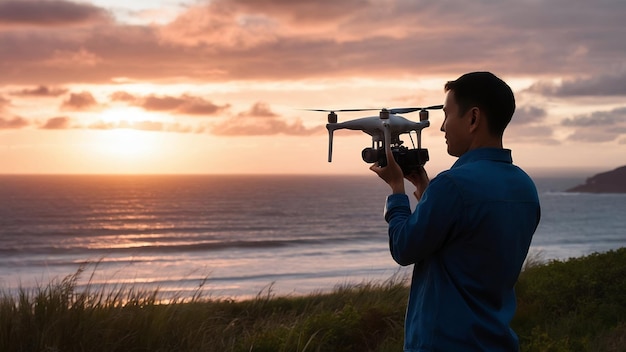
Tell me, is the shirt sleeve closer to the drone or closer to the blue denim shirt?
the blue denim shirt

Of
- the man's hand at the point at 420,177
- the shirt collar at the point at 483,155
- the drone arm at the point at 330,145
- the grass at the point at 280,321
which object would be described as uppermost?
the drone arm at the point at 330,145

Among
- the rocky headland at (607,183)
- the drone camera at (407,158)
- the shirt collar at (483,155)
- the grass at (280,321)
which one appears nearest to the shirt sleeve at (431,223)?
the shirt collar at (483,155)

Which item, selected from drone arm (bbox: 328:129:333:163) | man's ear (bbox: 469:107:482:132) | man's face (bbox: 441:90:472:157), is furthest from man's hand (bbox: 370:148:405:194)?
drone arm (bbox: 328:129:333:163)

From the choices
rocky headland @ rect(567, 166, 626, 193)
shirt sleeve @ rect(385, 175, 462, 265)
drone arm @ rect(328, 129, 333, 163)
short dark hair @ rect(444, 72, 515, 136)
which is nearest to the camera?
shirt sleeve @ rect(385, 175, 462, 265)

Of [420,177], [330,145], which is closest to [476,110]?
[420,177]

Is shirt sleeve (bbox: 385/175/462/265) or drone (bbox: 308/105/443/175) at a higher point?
drone (bbox: 308/105/443/175)

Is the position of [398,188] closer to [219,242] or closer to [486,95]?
[486,95]

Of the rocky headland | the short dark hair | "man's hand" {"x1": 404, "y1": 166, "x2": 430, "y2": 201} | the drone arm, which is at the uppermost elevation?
the short dark hair

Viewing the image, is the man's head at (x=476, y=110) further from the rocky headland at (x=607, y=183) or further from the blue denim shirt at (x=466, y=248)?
the rocky headland at (x=607, y=183)
